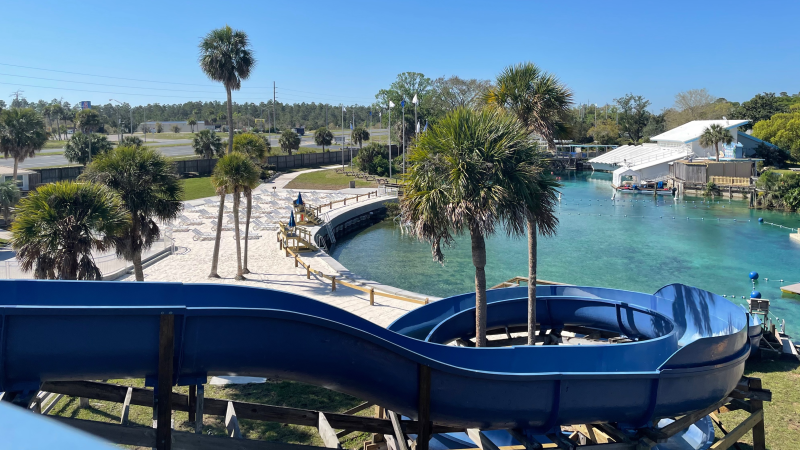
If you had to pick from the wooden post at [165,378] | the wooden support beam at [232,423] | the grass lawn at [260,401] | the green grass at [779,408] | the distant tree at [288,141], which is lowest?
the green grass at [779,408]

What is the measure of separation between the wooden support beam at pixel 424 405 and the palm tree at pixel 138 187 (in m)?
11.8

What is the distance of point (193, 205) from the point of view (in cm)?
4572

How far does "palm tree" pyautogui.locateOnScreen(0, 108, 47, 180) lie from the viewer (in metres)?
45.2

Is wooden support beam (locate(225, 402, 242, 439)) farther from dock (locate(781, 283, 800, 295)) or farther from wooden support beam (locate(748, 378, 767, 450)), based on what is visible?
dock (locate(781, 283, 800, 295))

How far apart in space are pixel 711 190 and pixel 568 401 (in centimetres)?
6393

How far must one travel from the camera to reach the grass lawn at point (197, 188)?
5075 cm

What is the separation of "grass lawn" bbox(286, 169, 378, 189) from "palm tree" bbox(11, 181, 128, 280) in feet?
147

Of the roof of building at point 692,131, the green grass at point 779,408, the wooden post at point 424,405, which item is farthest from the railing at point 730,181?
the wooden post at point 424,405

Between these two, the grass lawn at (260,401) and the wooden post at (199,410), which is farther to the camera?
the grass lawn at (260,401)

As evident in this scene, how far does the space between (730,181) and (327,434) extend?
6700 cm

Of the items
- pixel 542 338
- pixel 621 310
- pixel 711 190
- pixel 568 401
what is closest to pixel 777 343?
pixel 621 310

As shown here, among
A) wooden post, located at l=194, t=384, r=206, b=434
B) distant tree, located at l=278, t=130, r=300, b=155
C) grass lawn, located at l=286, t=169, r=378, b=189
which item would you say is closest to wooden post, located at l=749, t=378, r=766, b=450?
wooden post, located at l=194, t=384, r=206, b=434

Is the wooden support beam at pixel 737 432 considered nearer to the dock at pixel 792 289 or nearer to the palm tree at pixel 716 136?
the dock at pixel 792 289

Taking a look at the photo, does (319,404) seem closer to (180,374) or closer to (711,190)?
(180,374)
